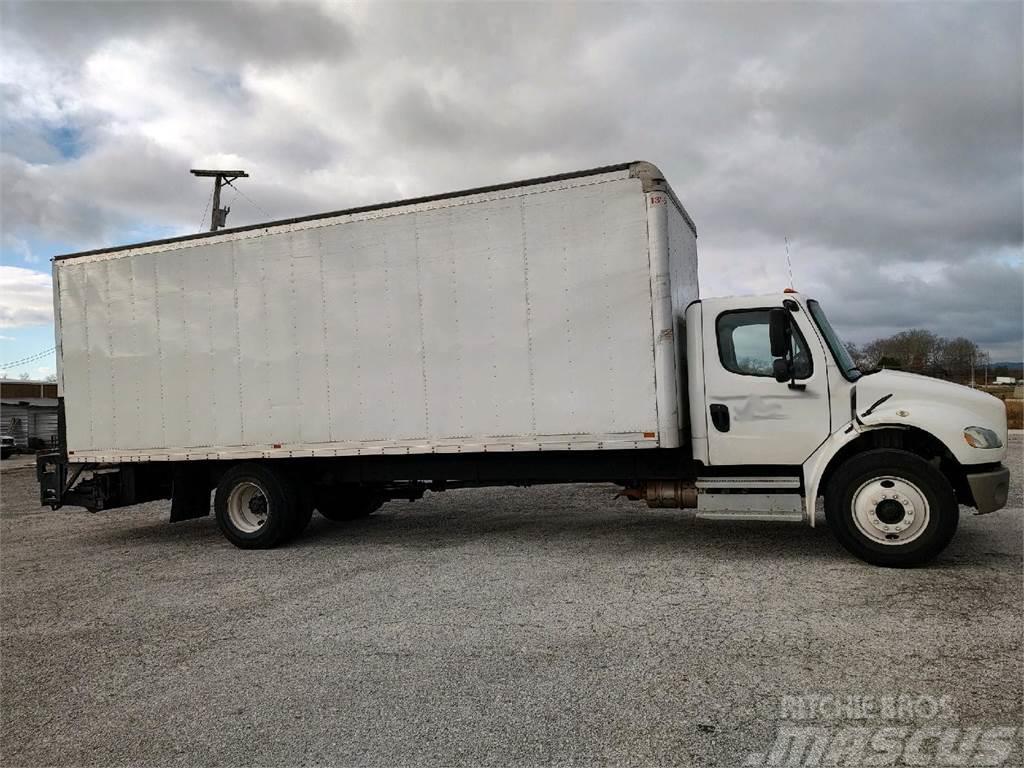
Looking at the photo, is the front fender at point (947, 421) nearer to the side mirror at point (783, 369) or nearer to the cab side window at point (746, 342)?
the side mirror at point (783, 369)

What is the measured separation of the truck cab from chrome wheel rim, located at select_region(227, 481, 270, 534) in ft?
16.6

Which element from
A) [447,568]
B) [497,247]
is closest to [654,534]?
[447,568]

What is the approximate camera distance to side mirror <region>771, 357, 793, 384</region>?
6.47 m

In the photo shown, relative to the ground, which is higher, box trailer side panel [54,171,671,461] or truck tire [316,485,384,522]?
box trailer side panel [54,171,671,461]

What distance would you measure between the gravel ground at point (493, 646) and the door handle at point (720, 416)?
1.27 metres

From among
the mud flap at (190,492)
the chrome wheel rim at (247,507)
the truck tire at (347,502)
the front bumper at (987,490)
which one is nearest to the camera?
the front bumper at (987,490)

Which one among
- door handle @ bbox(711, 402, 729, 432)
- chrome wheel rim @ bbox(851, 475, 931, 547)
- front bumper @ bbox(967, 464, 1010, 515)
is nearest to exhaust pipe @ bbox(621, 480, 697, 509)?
door handle @ bbox(711, 402, 729, 432)

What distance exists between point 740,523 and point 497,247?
14.4 ft

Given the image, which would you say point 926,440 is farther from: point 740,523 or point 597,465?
point 597,465

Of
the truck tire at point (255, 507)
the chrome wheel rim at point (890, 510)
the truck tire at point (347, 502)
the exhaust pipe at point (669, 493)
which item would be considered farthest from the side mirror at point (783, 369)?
the truck tire at point (255, 507)

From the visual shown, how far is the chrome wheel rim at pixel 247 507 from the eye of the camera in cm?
821

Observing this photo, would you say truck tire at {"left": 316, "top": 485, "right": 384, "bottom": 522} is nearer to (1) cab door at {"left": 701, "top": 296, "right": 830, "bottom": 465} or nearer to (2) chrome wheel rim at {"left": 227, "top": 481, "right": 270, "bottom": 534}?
(2) chrome wheel rim at {"left": 227, "top": 481, "right": 270, "bottom": 534}

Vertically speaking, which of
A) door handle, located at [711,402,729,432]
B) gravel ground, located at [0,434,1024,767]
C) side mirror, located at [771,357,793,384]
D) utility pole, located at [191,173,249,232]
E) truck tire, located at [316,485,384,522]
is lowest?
gravel ground, located at [0,434,1024,767]

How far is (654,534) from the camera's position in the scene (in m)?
7.88
